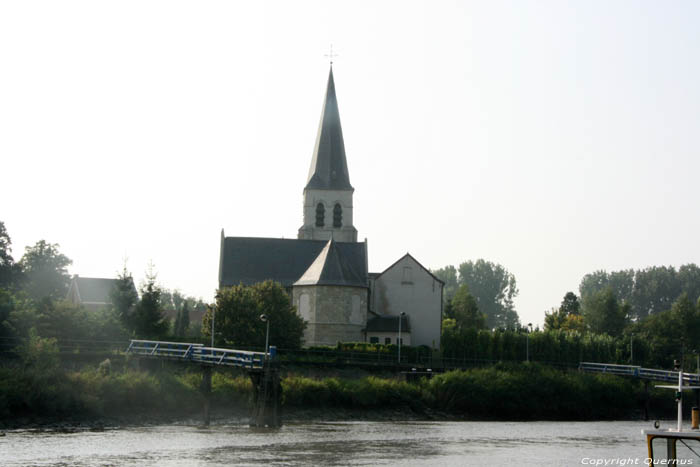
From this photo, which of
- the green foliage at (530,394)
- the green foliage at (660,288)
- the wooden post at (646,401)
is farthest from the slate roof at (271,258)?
the green foliage at (660,288)

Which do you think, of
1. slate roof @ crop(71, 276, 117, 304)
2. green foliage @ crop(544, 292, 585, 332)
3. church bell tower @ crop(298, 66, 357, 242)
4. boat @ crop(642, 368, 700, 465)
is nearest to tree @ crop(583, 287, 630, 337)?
green foliage @ crop(544, 292, 585, 332)

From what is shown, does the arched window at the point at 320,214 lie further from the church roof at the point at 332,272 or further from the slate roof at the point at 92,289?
the slate roof at the point at 92,289

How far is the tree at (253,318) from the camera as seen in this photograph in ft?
238

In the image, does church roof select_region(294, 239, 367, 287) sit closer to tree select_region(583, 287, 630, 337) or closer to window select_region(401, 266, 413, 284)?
window select_region(401, 266, 413, 284)

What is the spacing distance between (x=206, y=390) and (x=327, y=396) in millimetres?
10531

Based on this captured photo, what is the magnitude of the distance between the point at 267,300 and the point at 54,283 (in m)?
49.2

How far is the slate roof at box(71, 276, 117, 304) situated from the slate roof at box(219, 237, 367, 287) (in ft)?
109

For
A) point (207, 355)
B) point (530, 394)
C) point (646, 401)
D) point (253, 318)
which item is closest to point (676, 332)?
point (646, 401)

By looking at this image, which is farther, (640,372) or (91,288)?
(91,288)

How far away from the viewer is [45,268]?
115 m

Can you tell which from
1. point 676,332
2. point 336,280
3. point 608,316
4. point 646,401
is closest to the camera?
point 646,401

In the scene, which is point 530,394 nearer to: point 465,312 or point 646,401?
point 646,401

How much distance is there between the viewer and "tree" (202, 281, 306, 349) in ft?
238

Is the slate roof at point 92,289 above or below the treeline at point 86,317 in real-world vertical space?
above
